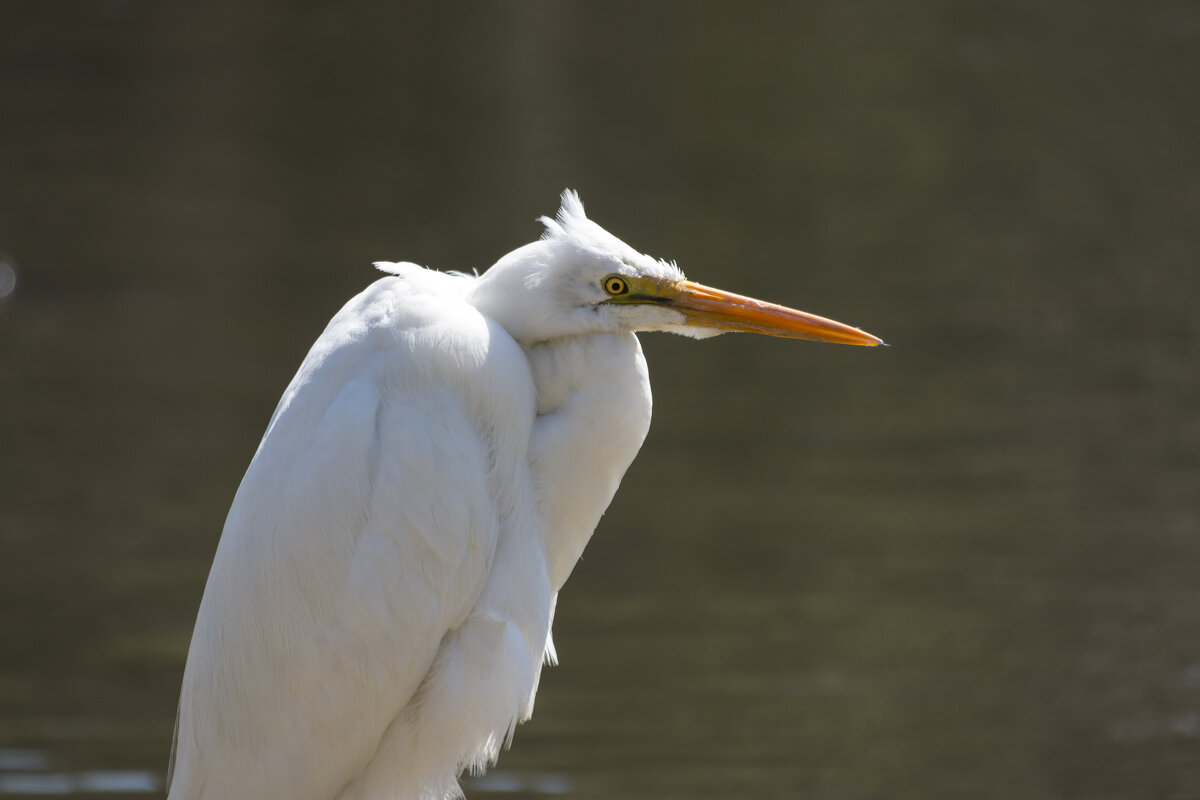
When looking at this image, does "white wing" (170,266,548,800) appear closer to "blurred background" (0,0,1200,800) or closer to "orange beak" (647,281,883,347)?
"orange beak" (647,281,883,347)

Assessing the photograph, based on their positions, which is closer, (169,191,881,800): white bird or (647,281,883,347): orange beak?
(169,191,881,800): white bird

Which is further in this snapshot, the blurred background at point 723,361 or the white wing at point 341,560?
the blurred background at point 723,361

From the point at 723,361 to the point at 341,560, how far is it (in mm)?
5311

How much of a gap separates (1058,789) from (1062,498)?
2288mm

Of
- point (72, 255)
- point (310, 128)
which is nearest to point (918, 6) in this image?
point (310, 128)

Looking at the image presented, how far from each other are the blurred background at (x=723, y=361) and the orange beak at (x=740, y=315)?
153 cm

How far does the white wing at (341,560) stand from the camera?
2994 mm

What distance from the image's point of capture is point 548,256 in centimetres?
313

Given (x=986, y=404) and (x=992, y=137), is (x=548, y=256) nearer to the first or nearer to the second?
(x=986, y=404)

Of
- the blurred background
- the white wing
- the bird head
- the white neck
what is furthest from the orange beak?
the blurred background

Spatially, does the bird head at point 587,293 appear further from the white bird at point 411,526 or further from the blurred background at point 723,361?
the blurred background at point 723,361

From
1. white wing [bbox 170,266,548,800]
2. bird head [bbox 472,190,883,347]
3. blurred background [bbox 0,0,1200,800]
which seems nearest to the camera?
white wing [bbox 170,266,548,800]

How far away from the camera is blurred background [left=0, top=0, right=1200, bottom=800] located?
4777mm

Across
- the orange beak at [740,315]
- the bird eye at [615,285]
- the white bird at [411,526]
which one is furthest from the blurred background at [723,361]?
the bird eye at [615,285]
